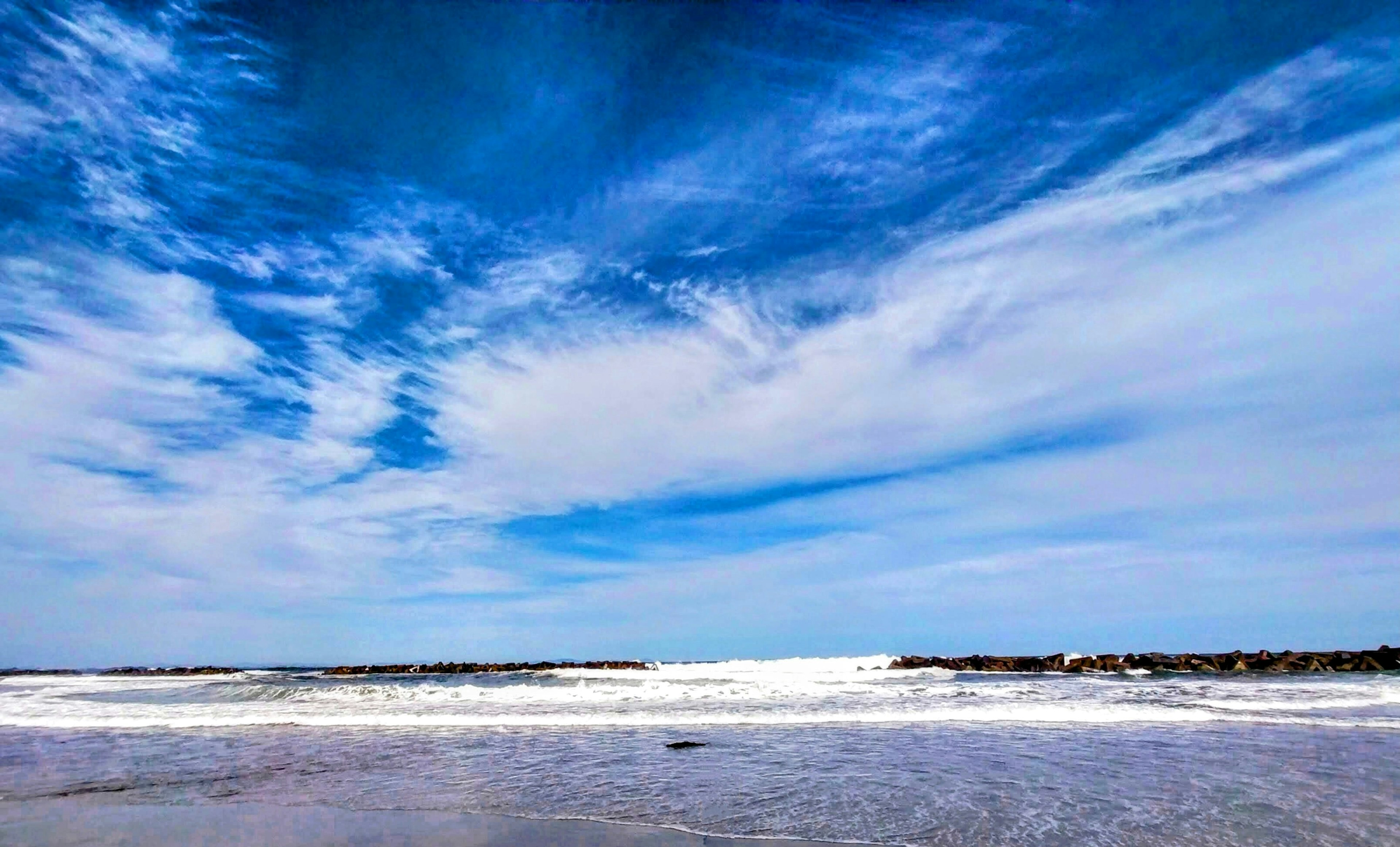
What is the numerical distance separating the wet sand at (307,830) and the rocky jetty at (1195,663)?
31.4 metres

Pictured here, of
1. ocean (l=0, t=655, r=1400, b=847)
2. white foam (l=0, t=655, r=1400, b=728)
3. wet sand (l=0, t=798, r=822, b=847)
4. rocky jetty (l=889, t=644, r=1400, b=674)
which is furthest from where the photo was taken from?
rocky jetty (l=889, t=644, r=1400, b=674)

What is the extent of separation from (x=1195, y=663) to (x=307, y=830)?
3542 centimetres

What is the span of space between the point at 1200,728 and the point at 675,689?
15116 mm

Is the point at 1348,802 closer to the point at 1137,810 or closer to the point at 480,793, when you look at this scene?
the point at 1137,810

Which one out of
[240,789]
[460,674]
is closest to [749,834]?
[240,789]

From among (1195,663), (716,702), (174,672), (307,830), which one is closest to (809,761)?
(307,830)

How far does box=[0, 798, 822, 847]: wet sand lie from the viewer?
5.00m

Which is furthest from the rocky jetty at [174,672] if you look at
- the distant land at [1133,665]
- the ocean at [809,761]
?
the ocean at [809,761]

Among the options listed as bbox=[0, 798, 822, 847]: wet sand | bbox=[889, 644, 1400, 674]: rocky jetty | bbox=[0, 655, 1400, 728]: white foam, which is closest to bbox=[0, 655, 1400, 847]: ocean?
bbox=[0, 655, 1400, 728]: white foam

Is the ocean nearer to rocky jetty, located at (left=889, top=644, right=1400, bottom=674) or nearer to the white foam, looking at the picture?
the white foam

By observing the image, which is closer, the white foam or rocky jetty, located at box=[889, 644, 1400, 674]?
the white foam

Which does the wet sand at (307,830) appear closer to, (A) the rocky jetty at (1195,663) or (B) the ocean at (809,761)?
(B) the ocean at (809,761)

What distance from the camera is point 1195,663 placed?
3003 centimetres

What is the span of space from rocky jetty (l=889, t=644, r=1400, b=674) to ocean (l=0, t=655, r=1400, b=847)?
11247 mm
